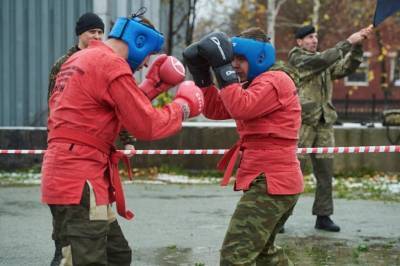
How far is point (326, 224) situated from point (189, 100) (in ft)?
14.3

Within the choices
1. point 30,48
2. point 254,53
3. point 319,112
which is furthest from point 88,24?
point 30,48

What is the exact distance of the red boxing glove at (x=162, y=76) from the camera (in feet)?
14.5

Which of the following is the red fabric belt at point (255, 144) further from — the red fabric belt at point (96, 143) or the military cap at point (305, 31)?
the military cap at point (305, 31)

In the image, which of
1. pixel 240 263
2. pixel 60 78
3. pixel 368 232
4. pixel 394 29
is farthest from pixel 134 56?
pixel 394 29

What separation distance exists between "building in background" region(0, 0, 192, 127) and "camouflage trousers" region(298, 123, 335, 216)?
21.9 ft

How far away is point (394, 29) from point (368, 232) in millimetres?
29578

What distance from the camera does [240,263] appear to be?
4.71 meters

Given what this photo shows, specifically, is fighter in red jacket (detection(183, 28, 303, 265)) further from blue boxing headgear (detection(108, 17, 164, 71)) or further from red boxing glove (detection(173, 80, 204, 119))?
blue boxing headgear (detection(108, 17, 164, 71))

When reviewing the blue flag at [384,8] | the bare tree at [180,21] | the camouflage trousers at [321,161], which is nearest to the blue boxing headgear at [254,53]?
the blue flag at [384,8]

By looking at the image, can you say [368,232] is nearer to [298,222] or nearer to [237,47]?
[298,222]

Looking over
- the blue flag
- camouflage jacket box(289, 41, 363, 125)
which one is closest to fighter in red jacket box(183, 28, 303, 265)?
the blue flag

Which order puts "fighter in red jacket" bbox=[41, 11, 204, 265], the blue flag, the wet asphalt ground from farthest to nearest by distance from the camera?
the blue flag
the wet asphalt ground
"fighter in red jacket" bbox=[41, 11, 204, 265]

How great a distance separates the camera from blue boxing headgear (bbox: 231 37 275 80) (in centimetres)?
497

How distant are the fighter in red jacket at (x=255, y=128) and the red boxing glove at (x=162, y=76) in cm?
28
